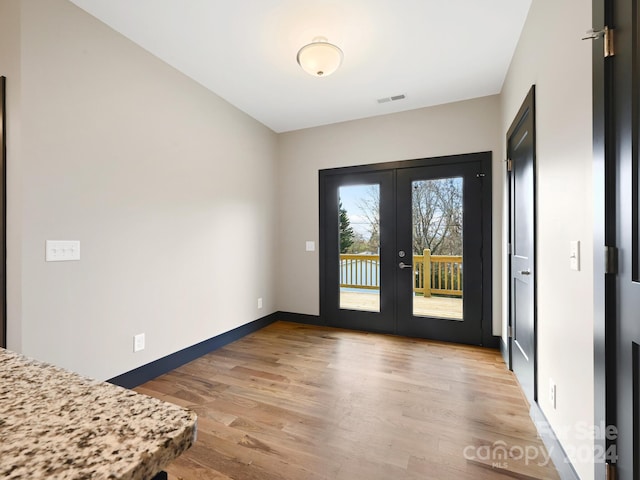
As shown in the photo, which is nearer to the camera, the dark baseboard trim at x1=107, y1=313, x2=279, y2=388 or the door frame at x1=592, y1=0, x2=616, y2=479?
the door frame at x1=592, y1=0, x2=616, y2=479

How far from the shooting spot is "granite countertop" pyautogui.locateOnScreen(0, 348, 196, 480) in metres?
0.39

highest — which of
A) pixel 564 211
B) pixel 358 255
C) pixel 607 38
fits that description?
pixel 607 38

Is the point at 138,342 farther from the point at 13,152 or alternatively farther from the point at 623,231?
the point at 623,231

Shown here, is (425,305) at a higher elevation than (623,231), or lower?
lower

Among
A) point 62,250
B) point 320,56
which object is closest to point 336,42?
point 320,56

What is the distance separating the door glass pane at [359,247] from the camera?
150 inches

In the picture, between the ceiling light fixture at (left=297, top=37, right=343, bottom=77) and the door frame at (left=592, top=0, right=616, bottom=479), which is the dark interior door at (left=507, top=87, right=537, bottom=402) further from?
the ceiling light fixture at (left=297, top=37, right=343, bottom=77)

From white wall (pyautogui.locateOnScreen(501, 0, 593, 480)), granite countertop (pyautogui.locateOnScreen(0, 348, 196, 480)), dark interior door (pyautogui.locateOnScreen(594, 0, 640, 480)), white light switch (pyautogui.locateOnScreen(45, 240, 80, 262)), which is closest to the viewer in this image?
granite countertop (pyautogui.locateOnScreen(0, 348, 196, 480))

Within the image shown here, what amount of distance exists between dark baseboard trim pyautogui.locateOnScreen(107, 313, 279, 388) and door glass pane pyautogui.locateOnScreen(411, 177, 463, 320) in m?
2.14

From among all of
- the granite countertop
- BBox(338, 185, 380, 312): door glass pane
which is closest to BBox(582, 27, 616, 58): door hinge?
the granite countertop

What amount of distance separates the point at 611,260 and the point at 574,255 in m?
0.30


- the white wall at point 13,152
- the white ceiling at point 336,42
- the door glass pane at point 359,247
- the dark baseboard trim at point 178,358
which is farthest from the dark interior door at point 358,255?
the white wall at point 13,152

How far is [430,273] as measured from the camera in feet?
11.6

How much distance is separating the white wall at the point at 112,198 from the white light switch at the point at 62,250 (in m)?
0.04
